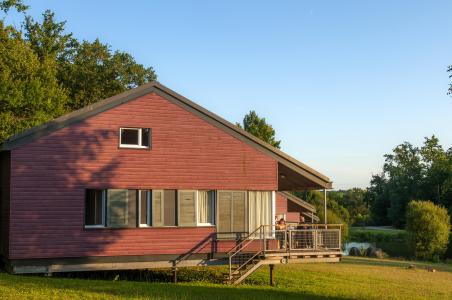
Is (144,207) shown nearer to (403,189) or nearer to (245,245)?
(245,245)

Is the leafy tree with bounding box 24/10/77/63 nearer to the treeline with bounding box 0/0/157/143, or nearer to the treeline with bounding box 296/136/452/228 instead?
the treeline with bounding box 0/0/157/143

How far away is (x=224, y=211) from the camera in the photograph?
2478cm

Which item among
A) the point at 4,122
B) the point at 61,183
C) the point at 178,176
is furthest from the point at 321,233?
the point at 4,122

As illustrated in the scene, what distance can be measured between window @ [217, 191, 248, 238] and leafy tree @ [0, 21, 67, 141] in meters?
16.5

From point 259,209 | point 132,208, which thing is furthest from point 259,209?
point 132,208

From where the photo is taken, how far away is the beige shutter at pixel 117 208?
22.7 m

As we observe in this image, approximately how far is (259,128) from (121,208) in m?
33.7

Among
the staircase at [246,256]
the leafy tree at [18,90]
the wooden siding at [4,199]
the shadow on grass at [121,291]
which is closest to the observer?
the shadow on grass at [121,291]

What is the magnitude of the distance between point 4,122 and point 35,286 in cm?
1994

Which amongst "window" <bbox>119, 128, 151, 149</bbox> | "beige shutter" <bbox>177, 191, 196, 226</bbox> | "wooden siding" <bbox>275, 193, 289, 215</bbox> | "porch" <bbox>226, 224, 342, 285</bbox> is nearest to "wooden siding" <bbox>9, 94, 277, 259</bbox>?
"window" <bbox>119, 128, 151, 149</bbox>

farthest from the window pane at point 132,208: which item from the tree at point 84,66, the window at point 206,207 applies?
the tree at point 84,66

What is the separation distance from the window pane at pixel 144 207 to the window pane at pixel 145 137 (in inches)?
74.8

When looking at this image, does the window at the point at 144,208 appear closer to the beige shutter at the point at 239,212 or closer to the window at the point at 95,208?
the window at the point at 95,208

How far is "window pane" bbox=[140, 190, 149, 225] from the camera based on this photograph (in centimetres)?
2336
